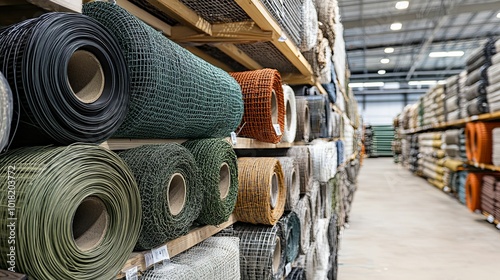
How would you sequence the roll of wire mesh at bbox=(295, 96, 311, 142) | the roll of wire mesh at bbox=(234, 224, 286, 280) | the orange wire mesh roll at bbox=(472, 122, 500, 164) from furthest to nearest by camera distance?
the orange wire mesh roll at bbox=(472, 122, 500, 164) < the roll of wire mesh at bbox=(295, 96, 311, 142) < the roll of wire mesh at bbox=(234, 224, 286, 280)

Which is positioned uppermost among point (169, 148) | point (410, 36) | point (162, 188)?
point (410, 36)

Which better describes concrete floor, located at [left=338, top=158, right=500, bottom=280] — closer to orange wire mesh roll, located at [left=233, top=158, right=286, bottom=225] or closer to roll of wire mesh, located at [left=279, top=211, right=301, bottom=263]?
roll of wire mesh, located at [left=279, top=211, right=301, bottom=263]

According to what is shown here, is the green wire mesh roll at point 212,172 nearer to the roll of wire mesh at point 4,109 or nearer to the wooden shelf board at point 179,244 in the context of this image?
the wooden shelf board at point 179,244

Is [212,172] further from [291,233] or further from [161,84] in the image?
[291,233]

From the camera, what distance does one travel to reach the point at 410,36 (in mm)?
15594

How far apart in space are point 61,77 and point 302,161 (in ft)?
7.32

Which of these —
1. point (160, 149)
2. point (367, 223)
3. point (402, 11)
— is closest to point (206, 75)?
point (160, 149)

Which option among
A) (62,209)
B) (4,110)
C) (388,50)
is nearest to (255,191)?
(62,209)

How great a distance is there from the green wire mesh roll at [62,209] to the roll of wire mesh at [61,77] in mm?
43

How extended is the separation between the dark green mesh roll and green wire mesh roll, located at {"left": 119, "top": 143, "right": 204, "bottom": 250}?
0.08m

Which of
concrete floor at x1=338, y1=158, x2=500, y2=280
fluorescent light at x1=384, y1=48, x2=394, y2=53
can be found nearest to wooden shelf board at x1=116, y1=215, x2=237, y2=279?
concrete floor at x1=338, y1=158, x2=500, y2=280

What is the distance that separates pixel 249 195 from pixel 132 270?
919 millimetres

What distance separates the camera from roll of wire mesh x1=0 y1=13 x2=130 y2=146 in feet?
2.24

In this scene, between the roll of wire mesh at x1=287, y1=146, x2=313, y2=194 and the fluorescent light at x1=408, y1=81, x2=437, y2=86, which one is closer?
the roll of wire mesh at x1=287, y1=146, x2=313, y2=194
